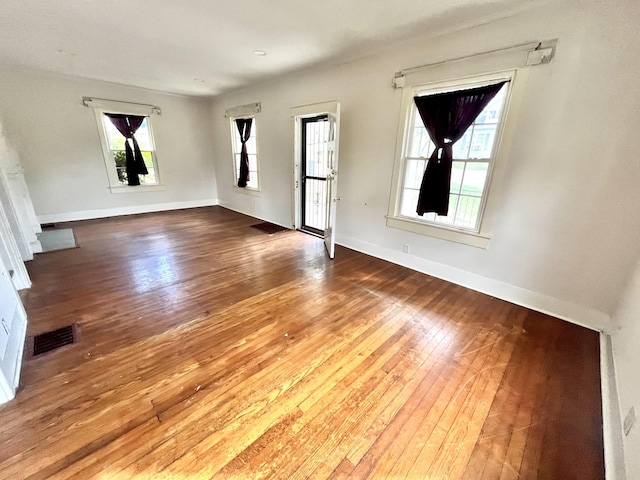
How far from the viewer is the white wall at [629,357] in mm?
1140

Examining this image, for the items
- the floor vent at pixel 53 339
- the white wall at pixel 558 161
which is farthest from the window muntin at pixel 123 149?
the white wall at pixel 558 161

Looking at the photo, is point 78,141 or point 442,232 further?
point 78,141

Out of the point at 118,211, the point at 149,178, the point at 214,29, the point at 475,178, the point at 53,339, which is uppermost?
the point at 214,29

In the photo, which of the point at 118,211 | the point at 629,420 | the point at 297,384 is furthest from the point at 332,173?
the point at 118,211

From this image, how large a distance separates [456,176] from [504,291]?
4.27ft

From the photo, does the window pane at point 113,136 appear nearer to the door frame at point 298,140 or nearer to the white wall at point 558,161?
the door frame at point 298,140

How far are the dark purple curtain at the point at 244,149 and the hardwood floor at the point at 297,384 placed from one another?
3.36m

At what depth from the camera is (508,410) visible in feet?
4.91

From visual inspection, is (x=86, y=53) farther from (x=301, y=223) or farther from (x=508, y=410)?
(x=508, y=410)

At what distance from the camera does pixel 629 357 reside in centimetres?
156

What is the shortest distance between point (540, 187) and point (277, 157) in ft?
12.8

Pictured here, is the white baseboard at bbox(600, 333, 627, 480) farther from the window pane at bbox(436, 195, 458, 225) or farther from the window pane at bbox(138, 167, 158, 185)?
the window pane at bbox(138, 167, 158, 185)

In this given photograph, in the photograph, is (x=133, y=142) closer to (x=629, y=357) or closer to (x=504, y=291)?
(x=504, y=291)

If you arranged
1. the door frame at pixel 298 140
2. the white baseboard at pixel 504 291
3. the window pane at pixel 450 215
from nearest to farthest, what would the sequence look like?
the white baseboard at pixel 504 291, the window pane at pixel 450 215, the door frame at pixel 298 140
